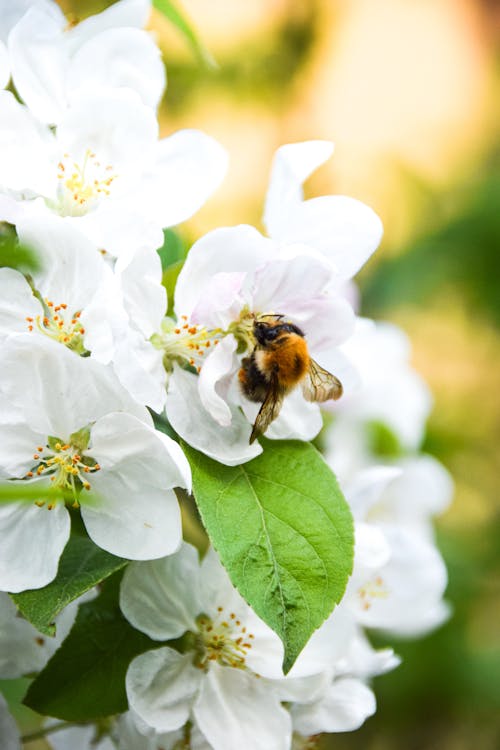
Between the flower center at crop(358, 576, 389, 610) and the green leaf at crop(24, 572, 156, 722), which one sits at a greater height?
the green leaf at crop(24, 572, 156, 722)

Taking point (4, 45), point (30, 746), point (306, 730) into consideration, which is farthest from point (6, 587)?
point (30, 746)

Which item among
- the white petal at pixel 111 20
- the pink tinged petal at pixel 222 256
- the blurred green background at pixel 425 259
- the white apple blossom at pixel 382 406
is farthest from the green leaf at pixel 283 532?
the blurred green background at pixel 425 259

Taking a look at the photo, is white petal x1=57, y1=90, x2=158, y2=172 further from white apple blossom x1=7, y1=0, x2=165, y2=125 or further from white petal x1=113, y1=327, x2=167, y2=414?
white petal x1=113, y1=327, x2=167, y2=414

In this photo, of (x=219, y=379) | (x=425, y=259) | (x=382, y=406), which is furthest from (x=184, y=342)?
(x=425, y=259)

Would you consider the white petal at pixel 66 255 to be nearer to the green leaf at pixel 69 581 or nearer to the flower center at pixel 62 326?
the flower center at pixel 62 326

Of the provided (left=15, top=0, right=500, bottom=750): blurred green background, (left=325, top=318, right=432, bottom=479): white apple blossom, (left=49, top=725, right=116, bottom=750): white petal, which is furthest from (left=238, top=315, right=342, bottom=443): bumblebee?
(left=15, top=0, right=500, bottom=750): blurred green background
